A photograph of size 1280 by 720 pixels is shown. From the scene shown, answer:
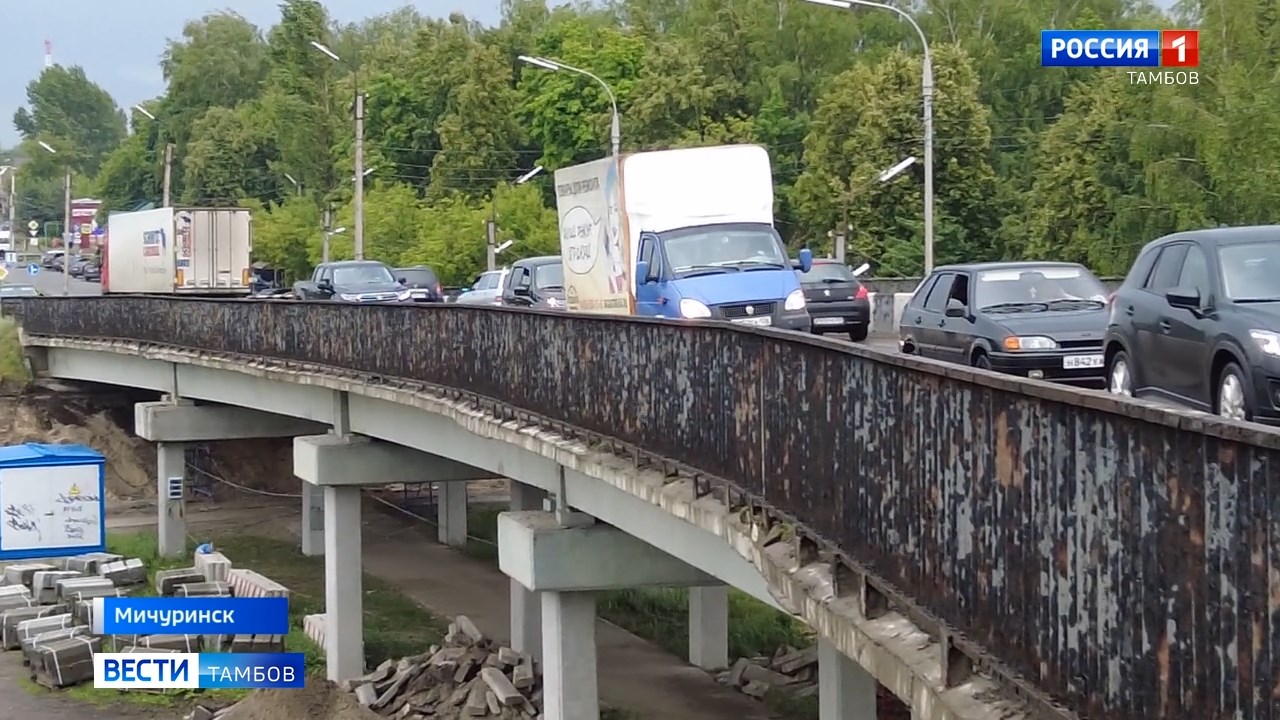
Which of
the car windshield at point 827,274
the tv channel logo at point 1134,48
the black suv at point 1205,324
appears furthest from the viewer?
the tv channel logo at point 1134,48

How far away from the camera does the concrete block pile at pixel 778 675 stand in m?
23.8

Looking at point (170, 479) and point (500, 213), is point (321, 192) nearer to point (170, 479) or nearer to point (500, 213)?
point (500, 213)

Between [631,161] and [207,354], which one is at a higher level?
[631,161]

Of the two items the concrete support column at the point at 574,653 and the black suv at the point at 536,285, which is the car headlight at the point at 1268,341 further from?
the black suv at the point at 536,285

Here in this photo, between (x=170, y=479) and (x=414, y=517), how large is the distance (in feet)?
22.7

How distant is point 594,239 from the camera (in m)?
24.1

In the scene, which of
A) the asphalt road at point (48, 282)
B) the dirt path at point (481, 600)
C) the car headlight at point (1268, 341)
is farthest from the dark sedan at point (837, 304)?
the asphalt road at point (48, 282)

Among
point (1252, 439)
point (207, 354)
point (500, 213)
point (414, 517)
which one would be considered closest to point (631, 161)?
point (207, 354)

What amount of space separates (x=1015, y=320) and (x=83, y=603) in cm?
1879

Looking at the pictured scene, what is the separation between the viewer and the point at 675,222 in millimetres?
22234

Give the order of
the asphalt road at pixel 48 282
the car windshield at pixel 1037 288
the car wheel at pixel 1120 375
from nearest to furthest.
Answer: the car wheel at pixel 1120 375 < the car windshield at pixel 1037 288 < the asphalt road at pixel 48 282

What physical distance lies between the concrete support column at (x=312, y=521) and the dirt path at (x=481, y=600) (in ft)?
3.48

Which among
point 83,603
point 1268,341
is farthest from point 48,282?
point 1268,341

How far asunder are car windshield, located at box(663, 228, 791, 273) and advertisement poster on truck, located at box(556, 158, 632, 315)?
108 centimetres
